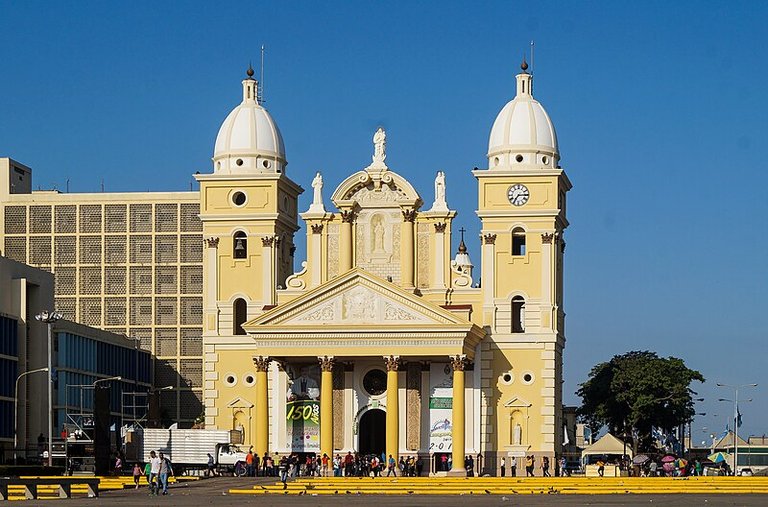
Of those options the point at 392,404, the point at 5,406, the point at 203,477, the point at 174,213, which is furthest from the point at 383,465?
the point at 174,213

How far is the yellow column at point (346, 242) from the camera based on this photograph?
333ft

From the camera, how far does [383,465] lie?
96.9 meters

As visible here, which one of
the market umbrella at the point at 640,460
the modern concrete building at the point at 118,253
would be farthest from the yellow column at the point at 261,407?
the modern concrete building at the point at 118,253

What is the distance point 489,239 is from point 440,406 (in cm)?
987

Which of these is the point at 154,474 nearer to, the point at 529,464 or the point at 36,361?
the point at 529,464

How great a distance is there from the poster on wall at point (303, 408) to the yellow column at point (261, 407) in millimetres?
2668

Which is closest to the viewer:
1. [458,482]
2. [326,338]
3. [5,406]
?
[458,482]

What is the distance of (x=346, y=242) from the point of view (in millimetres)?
101688

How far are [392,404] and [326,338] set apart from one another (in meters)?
5.11

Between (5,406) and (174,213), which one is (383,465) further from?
(174,213)

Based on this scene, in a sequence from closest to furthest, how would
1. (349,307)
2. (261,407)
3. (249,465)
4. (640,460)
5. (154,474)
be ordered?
(154,474)
(249,465)
(349,307)
(261,407)
(640,460)

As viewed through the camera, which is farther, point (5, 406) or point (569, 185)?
point (5, 406)

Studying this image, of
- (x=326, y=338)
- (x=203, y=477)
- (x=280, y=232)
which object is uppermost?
(x=280, y=232)

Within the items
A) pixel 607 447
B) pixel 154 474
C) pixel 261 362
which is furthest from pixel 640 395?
pixel 154 474
